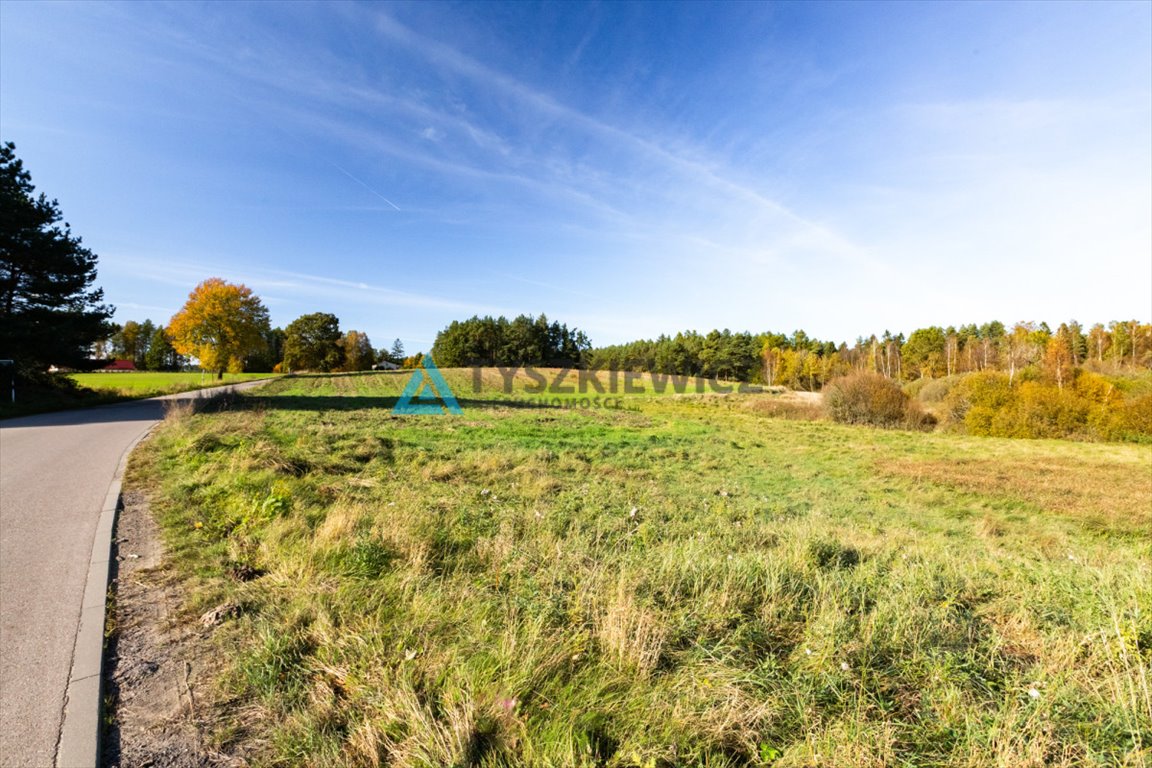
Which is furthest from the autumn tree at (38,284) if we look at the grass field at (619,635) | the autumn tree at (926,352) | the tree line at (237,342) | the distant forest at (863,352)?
the autumn tree at (926,352)

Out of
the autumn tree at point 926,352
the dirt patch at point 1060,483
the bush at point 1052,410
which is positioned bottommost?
the dirt patch at point 1060,483

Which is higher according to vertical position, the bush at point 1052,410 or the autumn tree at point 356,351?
the autumn tree at point 356,351

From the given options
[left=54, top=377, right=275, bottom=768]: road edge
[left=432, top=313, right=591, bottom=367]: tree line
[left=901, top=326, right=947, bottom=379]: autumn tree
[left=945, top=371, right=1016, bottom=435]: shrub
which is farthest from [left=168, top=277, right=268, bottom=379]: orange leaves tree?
[left=901, top=326, right=947, bottom=379]: autumn tree

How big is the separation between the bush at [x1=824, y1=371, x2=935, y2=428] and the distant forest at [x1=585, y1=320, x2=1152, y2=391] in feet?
104

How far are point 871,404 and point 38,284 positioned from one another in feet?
180

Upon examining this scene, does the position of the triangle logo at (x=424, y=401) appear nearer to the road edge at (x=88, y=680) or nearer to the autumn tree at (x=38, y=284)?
the autumn tree at (x=38, y=284)

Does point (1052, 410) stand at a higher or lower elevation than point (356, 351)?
lower

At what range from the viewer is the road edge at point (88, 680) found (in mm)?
2463

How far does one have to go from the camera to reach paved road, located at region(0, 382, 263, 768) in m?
2.73

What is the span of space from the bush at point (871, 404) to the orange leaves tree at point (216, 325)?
2307 inches

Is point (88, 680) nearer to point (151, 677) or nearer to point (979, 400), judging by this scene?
point (151, 677)

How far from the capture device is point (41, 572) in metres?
4.68

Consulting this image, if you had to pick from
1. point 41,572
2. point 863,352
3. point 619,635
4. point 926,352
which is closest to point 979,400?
point 619,635

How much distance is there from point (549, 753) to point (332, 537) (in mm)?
3858
